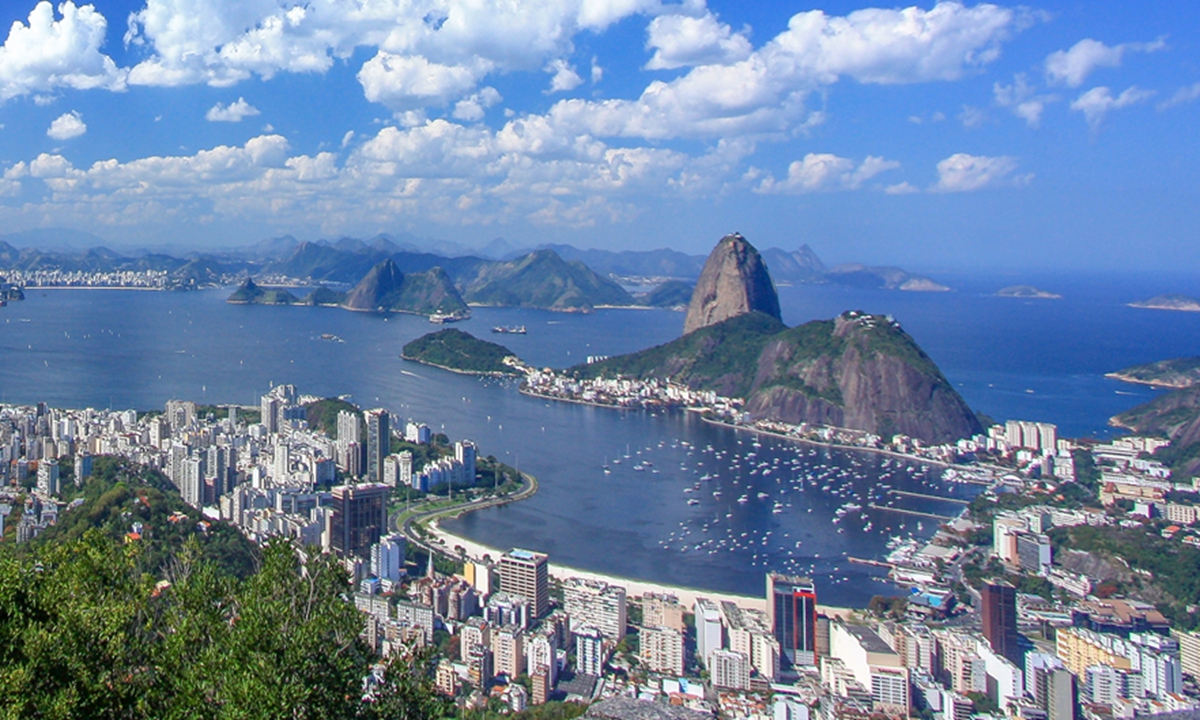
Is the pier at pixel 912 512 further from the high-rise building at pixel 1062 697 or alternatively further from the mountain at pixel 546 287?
the mountain at pixel 546 287

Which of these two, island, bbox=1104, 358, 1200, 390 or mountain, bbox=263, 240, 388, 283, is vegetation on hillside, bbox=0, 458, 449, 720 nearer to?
island, bbox=1104, 358, 1200, 390

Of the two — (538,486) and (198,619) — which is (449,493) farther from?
(198,619)

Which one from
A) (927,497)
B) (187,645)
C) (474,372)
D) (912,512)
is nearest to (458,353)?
(474,372)

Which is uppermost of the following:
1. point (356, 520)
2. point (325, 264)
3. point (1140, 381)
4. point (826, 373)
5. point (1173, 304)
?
point (325, 264)

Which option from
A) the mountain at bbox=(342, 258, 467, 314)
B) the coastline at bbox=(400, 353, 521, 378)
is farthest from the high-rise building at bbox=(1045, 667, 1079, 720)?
the mountain at bbox=(342, 258, 467, 314)

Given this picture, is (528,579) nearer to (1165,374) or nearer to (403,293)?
(1165,374)

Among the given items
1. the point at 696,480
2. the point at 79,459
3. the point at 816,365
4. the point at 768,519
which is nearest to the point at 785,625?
the point at 768,519

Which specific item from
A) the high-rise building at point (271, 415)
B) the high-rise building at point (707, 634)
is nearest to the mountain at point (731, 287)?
the high-rise building at point (271, 415)
